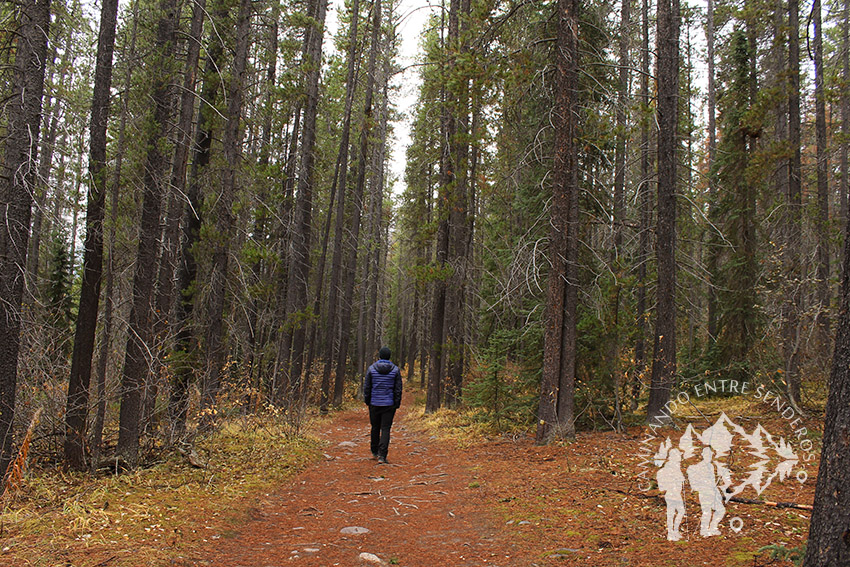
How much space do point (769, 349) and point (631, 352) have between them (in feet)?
12.2

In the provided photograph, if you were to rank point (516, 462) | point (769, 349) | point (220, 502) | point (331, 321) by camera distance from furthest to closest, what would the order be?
1. point (331, 321)
2. point (769, 349)
3. point (516, 462)
4. point (220, 502)

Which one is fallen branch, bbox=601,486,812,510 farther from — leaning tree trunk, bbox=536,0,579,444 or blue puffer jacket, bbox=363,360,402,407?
blue puffer jacket, bbox=363,360,402,407

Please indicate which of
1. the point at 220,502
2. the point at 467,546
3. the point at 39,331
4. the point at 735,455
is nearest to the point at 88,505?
the point at 220,502

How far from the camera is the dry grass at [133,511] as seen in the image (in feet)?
13.5

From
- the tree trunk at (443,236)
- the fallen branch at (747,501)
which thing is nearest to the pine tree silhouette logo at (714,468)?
the fallen branch at (747,501)

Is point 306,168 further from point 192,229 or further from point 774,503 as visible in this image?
point 774,503

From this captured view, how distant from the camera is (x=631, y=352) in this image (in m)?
10.0

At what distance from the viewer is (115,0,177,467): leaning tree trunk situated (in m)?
7.08

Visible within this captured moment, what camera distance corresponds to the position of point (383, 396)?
9.46 metres

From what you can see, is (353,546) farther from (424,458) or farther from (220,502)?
(424,458)

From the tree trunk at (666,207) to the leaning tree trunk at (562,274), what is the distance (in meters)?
1.93

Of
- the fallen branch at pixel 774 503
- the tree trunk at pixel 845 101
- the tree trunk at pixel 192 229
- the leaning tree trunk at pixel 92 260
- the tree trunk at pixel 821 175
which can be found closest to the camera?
the fallen branch at pixel 774 503

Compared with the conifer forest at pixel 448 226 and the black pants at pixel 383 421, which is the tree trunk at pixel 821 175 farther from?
the black pants at pixel 383 421

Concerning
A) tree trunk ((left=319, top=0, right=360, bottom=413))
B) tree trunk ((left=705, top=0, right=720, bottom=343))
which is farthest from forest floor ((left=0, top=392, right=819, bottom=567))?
tree trunk ((left=319, top=0, right=360, bottom=413))
